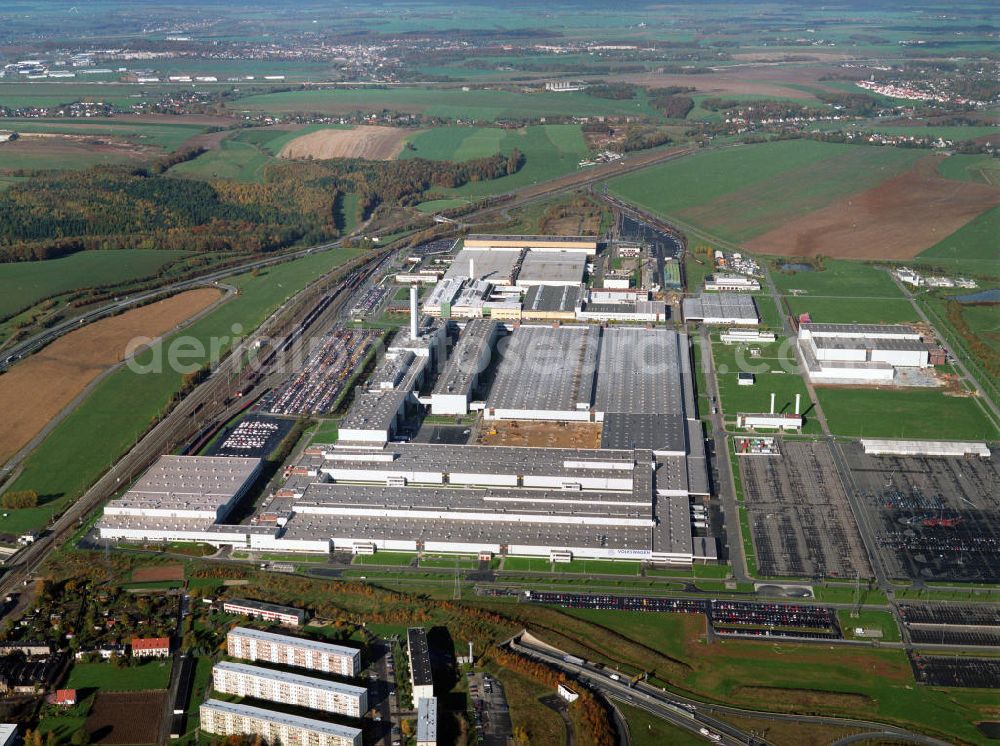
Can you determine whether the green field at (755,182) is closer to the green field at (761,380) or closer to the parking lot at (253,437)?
the green field at (761,380)

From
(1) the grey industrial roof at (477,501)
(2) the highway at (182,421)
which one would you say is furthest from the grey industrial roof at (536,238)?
(1) the grey industrial roof at (477,501)

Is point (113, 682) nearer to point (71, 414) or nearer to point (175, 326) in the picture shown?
point (71, 414)

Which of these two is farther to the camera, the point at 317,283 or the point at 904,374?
the point at 317,283

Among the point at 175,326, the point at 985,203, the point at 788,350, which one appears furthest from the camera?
the point at 985,203

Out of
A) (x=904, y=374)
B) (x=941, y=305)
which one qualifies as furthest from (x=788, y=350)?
(x=941, y=305)

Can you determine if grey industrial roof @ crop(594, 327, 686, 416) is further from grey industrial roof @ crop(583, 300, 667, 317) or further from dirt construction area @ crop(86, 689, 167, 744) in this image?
dirt construction area @ crop(86, 689, 167, 744)

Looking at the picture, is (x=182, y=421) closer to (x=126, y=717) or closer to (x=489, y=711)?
(x=126, y=717)

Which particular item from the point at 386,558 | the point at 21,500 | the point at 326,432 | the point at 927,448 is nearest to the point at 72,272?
the point at 326,432
